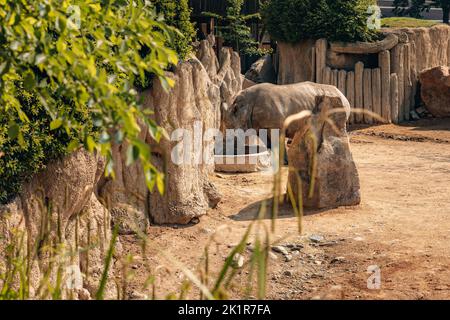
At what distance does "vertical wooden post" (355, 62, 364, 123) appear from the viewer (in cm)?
1825

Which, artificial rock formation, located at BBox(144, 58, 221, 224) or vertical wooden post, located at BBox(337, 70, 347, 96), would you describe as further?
vertical wooden post, located at BBox(337, 70, 347, 96)

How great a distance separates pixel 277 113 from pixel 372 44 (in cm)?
554

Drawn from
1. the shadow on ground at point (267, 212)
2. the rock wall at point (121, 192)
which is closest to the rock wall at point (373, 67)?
the shadow on ground at point (267, 212)

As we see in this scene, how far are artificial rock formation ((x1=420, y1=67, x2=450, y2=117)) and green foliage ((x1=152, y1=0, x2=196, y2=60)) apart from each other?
1002 centimetres

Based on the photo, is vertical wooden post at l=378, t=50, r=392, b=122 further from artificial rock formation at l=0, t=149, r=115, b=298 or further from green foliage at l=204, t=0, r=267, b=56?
artificial rock formation at l=0, t=149, r=115, b=298

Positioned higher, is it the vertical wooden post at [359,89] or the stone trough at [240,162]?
the vertical wooden post at [359,89]

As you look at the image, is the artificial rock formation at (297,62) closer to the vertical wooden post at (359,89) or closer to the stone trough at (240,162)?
the vertical wooden post at (359,89)

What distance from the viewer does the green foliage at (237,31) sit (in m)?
21.1

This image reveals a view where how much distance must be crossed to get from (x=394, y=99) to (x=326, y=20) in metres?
2.29

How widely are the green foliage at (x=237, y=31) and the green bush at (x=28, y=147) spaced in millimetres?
14402

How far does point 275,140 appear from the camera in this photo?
1340cm

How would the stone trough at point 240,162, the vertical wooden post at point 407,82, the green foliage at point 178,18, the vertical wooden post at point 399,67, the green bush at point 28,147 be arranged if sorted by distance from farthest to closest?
the vertical wooden post at point 407,82 → the vertical wooden post at point 399,67 → the stone trough at point 240,162 → the green foliage at point 178,18 → the green bush at point 28,147

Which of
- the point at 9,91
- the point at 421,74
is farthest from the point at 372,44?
the point at 9,91

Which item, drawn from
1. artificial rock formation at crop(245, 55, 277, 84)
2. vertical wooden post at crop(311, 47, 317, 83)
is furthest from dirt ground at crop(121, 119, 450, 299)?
artificial rock formation at crop(245, 55, 277, 84)
